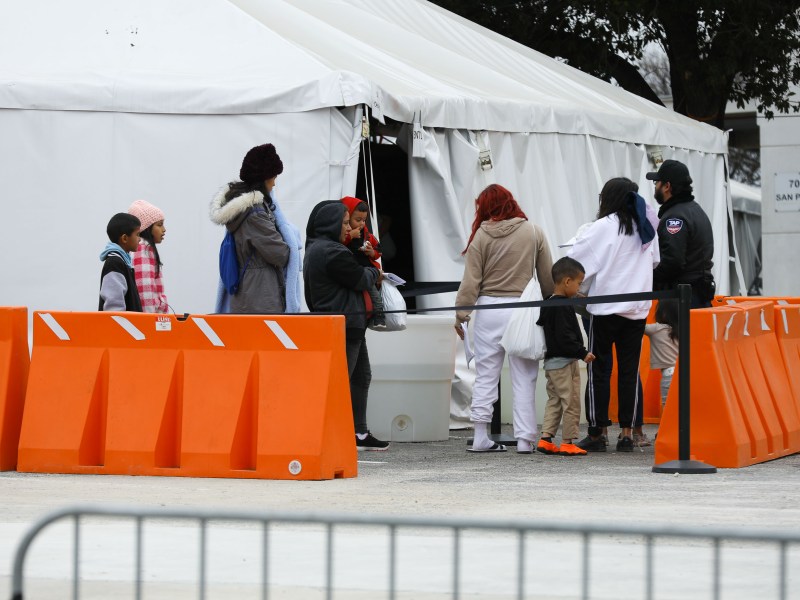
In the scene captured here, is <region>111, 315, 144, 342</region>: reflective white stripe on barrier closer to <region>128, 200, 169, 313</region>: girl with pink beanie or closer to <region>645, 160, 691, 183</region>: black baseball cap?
<region>128, 200, 169, 313</region>: girl with pink beanie

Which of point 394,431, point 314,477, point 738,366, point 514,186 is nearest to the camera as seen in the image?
point 314,477

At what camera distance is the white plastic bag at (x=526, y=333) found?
10.4 m

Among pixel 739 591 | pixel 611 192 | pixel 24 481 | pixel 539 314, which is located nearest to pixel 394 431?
pixel 539 314

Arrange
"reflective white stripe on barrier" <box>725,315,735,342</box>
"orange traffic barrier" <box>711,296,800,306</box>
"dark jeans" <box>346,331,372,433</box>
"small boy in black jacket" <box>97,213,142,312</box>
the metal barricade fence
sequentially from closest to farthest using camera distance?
the metal barricade fence < "reflective white stripe on barrier" <box>725,315,735,342</box> < "small boy in black jacket" <box>97,213,142,312</box> < "dark jeans" <box>346,331,372,433</box> < "orange traffic barrier" <box>711,296,800,306</box>

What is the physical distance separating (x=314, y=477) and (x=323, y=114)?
165 inches

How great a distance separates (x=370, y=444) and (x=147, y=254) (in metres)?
2.03

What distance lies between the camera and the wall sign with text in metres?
29.5

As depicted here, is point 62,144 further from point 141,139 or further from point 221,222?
point 221,222

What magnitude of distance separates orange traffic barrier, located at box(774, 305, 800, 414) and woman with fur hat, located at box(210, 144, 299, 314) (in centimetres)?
349

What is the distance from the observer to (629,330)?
34.9 ft

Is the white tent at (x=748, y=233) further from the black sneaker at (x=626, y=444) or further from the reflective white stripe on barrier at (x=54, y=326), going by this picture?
the reflective white stripe on barrier at (x=54, y=326)

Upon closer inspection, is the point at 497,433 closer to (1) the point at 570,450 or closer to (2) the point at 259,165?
(1) the point at 570,450

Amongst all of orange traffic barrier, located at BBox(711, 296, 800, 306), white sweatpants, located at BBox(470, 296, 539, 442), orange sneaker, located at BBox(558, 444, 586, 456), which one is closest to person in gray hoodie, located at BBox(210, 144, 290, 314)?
white sweatpants, located at BBox(470, 296, 539, 442)

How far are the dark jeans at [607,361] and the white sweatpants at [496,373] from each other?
0.40 m
